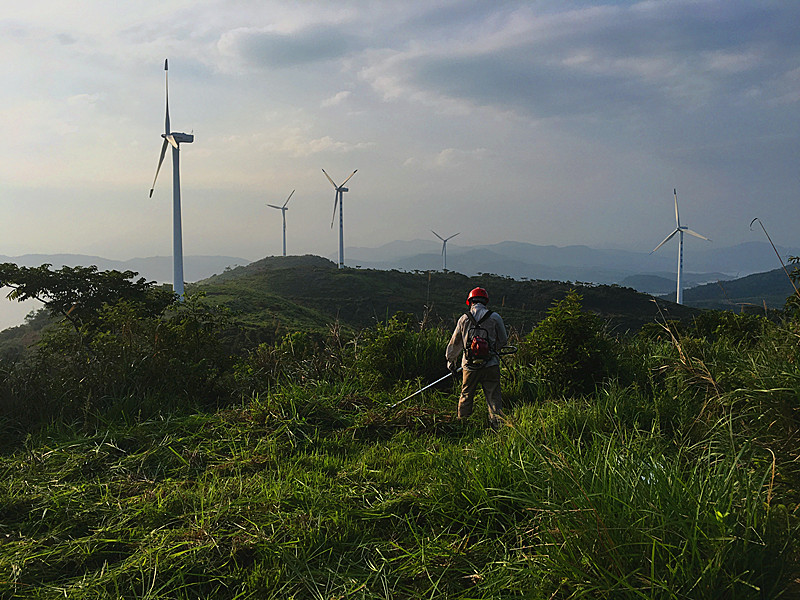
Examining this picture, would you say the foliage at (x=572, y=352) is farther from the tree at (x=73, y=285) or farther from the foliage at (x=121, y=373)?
the tree at (x=73, y=285)

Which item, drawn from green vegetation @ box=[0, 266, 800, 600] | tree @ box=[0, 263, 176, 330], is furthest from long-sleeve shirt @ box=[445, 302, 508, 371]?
tree @ box=[0, 263, 176, 330]

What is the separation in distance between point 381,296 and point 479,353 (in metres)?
80.9

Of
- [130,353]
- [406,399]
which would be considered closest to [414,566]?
[406,399]

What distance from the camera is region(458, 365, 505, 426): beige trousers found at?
Result: 748 cm

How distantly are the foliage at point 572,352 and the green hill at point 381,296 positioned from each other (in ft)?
159

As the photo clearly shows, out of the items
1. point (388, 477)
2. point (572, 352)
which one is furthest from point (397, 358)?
point (388, 477)

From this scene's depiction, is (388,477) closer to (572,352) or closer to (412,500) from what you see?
(412,500)

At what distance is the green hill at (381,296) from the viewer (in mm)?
68562

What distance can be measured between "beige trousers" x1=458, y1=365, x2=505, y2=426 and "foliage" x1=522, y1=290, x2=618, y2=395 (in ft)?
3.62

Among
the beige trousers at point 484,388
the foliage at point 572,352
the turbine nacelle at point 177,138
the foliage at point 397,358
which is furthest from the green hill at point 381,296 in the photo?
the beige trousers at point 484,388

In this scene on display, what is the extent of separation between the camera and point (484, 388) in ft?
25.3

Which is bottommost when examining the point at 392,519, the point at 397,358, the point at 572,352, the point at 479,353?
the point at 392,519

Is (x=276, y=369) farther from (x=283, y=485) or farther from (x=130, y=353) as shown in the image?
(x=283, y=485)

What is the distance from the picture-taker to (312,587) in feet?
11.5
